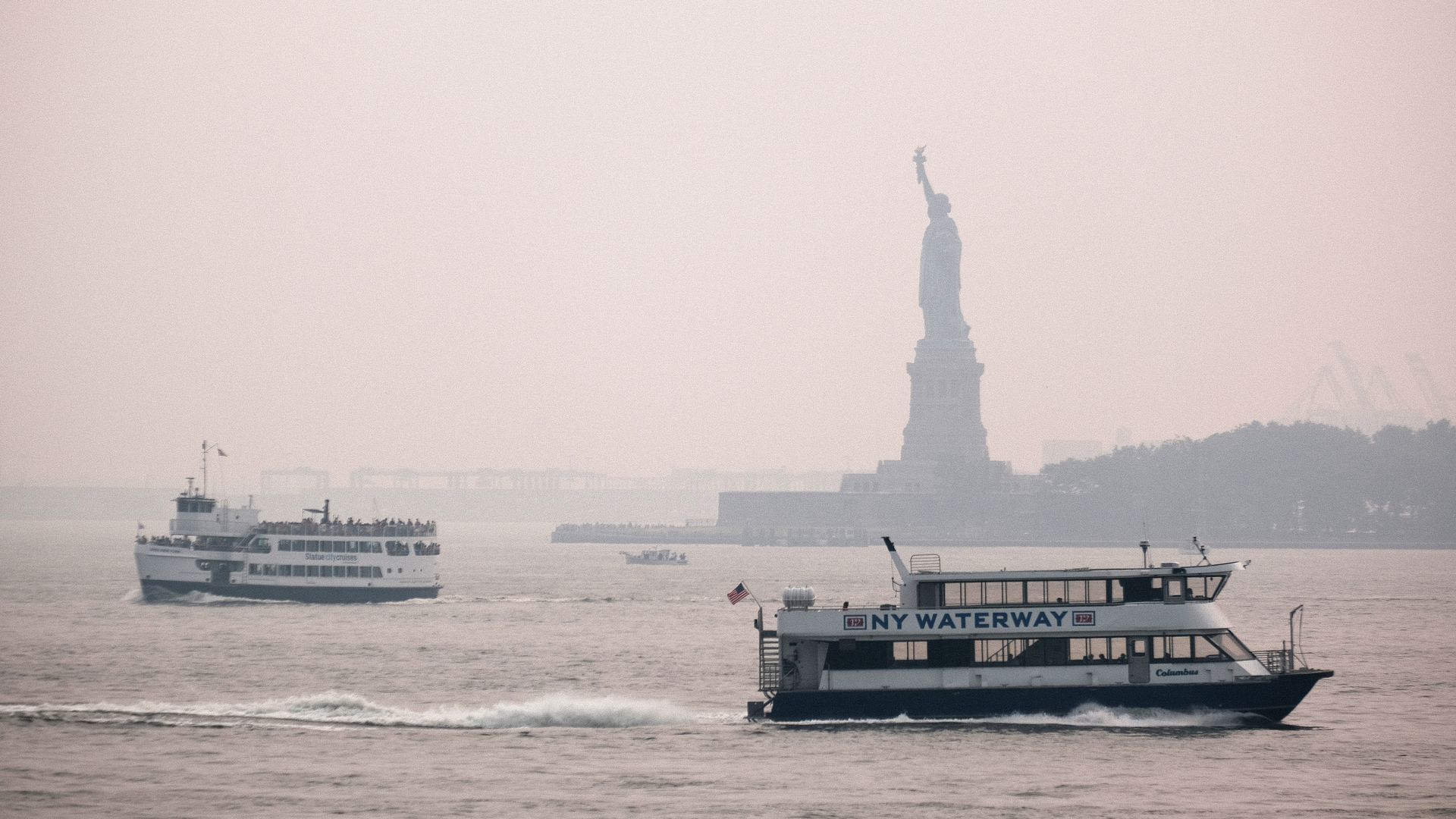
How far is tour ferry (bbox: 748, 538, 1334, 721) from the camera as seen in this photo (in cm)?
5622

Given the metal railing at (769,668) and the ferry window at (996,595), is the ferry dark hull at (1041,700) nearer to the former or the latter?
the metal railing at (769,668)

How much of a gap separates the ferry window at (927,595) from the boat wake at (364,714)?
8.66m

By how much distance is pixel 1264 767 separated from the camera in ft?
167

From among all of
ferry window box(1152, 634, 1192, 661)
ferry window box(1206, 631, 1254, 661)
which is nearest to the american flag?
ferry window box(1152, 634, 1192, 661)

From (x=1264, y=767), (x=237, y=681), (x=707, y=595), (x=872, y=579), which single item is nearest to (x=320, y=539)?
(x=707, y=595)

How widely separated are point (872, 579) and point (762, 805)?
360ft

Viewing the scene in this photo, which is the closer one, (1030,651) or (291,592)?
(1030,651)

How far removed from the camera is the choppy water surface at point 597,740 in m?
47.7

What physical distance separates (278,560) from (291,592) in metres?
2.16

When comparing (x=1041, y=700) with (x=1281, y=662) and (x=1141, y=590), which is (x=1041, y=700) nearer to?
(x=1141, y=590)

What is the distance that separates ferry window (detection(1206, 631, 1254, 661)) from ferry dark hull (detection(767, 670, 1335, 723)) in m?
0.75

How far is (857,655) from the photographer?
57.2 m

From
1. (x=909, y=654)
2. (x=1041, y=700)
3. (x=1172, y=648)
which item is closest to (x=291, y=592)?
(x=909, y=654)

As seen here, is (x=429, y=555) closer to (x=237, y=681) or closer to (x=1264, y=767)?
(x=237, y=681)
